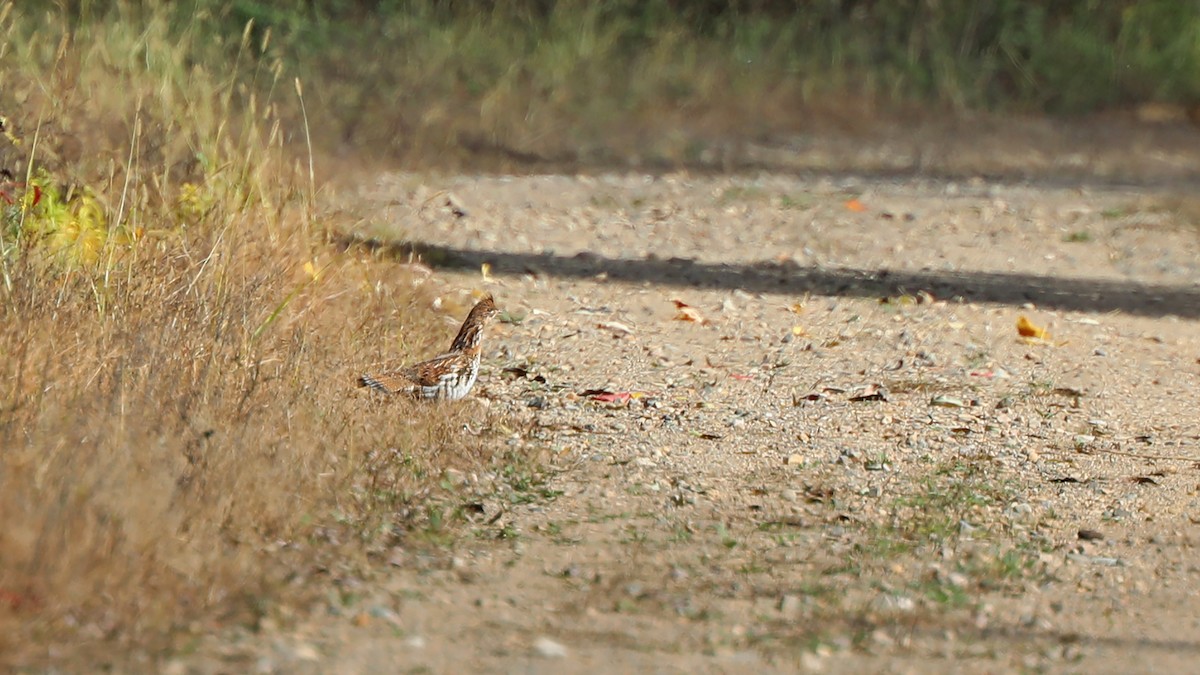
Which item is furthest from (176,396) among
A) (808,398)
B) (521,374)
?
(808,398)

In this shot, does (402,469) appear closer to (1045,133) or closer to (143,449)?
(143,449)

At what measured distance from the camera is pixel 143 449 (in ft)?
15.9

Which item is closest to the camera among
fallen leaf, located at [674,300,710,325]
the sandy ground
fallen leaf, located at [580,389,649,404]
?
the sandy ground

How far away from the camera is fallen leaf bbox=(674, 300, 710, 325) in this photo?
8.92 metres

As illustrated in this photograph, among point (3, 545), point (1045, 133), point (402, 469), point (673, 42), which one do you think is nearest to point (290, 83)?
point (673, 42)

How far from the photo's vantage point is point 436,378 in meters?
6.52

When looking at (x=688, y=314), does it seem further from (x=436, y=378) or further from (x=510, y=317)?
(x=436, y=378)

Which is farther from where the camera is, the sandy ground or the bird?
the bird

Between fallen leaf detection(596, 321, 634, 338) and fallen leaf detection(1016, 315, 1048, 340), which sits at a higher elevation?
fallen leaf detection(1016, 315, 1048, 340)

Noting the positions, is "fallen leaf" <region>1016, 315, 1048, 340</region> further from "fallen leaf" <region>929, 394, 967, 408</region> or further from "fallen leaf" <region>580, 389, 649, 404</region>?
"fallen leaf" <region>580, 389, 649, 404</region>

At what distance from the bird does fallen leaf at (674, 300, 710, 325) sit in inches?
83.9

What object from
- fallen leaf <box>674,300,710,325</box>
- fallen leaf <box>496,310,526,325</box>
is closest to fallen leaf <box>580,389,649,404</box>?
fallen leaf <box>496,310,526,325</box>

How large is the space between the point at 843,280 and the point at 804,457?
376 cm

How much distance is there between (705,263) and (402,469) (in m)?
5.05
